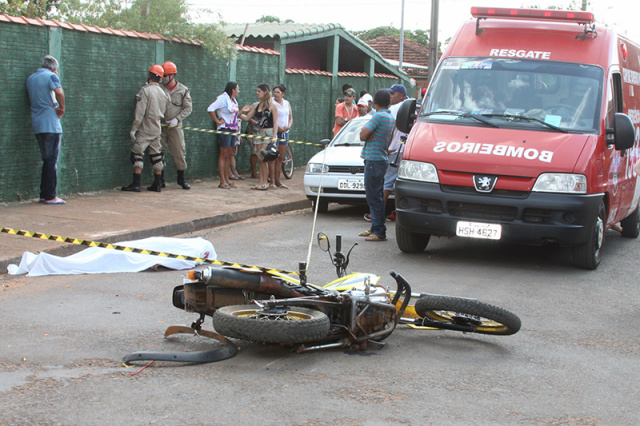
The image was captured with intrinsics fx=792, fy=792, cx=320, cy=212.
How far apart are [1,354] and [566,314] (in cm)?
431

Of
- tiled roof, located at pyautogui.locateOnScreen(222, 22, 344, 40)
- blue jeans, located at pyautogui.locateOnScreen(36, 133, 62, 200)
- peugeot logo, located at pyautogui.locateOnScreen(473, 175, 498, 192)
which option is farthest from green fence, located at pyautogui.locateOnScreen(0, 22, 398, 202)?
peugeot logo, located at pyautogui.locateOnScreen(473, 175, 498, 192)

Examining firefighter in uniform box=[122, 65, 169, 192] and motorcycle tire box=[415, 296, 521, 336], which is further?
firefighter in uniform box=[122, 65, 169, 192]

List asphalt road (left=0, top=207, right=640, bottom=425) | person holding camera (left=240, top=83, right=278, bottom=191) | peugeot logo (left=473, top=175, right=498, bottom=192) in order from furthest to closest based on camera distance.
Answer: person holding camera (left=240, top=83, right=278, bottom=191)
peugeot logo (left=473, top=175, right=498, bottom=192)
asphalt road (left=0, top=207, right=640, bottom=425)

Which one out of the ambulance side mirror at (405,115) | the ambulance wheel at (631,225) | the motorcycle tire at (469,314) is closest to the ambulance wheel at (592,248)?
the ambulance side mirror at (405,115)

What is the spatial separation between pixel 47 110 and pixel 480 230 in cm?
624

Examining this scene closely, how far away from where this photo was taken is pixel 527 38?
903cm

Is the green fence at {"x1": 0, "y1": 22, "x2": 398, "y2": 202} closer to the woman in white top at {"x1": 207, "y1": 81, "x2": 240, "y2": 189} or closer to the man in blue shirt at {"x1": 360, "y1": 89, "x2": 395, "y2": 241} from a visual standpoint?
the woman in white top at {"x1": 207, "y1": 81, "x2": 240, "y2": 189}

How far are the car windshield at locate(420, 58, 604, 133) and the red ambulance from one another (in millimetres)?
11

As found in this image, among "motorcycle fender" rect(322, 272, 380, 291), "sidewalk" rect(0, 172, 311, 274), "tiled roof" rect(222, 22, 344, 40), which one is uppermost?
"tiled roof" rect(222, 22, 344, 40)

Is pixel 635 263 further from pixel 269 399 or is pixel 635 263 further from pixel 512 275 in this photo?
pixel 269 399

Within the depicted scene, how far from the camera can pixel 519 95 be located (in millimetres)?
8625

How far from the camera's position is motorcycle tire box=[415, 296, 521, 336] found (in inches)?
203

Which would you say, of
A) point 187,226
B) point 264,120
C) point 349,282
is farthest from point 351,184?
point 349,282

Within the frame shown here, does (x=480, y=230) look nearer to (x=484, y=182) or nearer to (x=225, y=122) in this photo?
(x=484, y=182)
